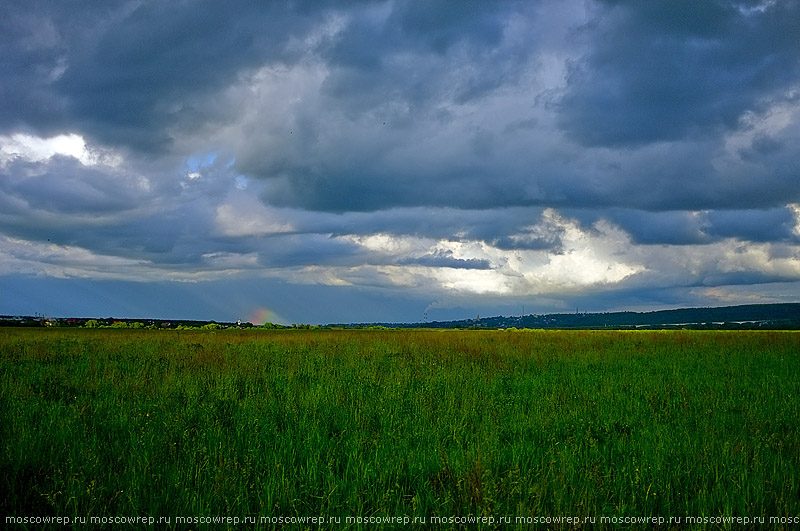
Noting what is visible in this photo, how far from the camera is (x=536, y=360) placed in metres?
18.5

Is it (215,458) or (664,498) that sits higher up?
(215,458)

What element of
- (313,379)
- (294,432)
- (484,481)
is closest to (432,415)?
(294,432)

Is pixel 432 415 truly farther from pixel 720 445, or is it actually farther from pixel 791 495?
pixel 791 495

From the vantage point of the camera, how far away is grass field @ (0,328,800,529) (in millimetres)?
5578

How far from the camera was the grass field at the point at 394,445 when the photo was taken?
18.3 feet

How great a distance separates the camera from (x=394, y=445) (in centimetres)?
734

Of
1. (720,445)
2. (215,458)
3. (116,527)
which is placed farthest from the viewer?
(720,445)

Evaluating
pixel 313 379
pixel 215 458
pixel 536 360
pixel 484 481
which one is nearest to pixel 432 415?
pixel 484 481

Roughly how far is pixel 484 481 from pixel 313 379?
315 inches

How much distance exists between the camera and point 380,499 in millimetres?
5613

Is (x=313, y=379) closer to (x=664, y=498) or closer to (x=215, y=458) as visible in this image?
(x=215, y=458)

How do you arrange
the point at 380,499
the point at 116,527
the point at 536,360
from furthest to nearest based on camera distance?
the point at 536,360
the point at 380,499
the point at 116,527

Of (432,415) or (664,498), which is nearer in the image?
(664,498)

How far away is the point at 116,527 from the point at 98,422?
12.7 feet
